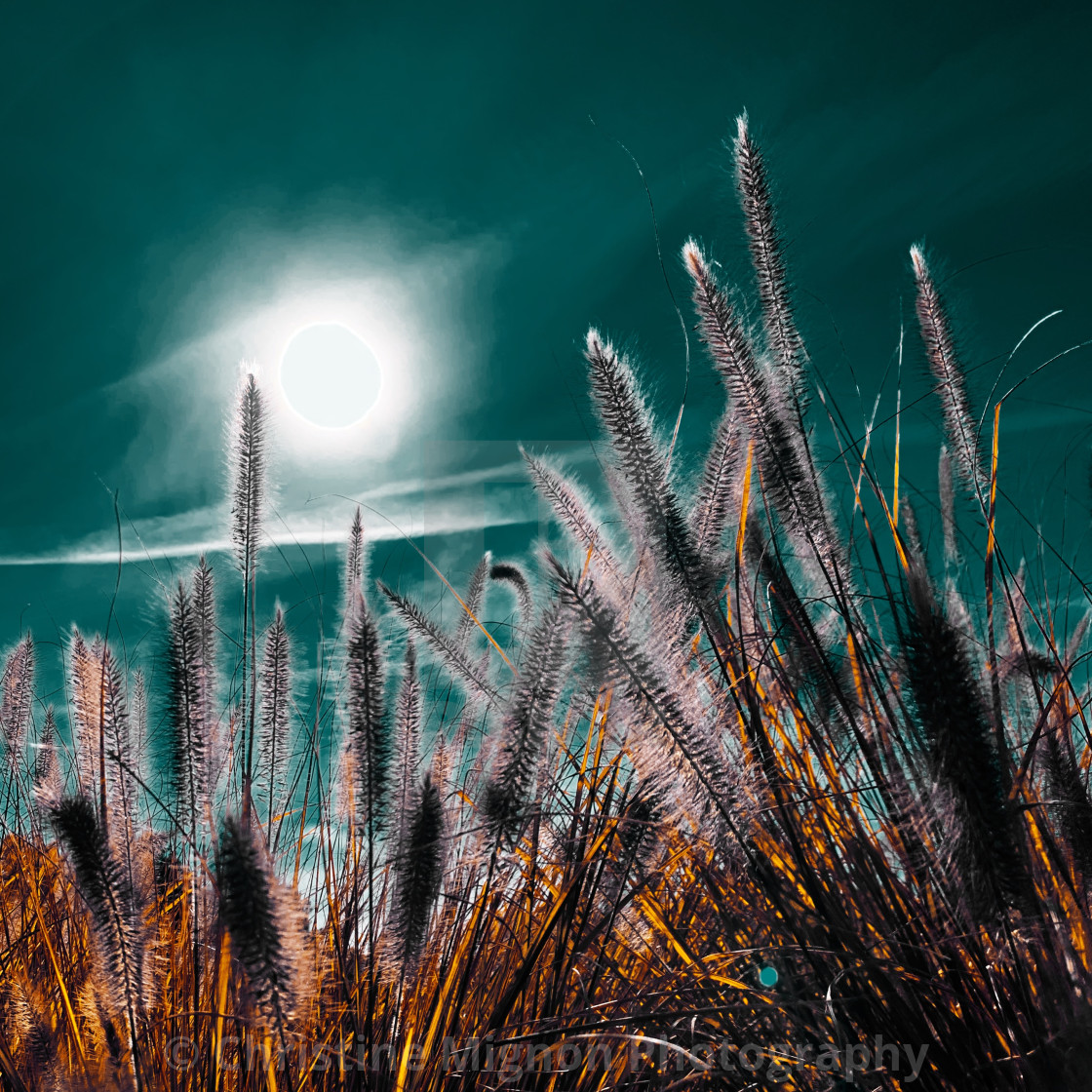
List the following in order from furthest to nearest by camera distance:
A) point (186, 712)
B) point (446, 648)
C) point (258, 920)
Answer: point (446, 648), point (186, 712), point (258, 920)

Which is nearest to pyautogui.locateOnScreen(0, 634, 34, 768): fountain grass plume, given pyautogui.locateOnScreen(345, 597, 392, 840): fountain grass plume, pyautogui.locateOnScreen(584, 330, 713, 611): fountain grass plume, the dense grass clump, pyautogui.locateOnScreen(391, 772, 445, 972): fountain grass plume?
the dense grass clump

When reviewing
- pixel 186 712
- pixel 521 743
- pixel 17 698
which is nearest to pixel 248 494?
pixel 186 712

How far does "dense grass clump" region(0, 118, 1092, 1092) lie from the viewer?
0.83 metres

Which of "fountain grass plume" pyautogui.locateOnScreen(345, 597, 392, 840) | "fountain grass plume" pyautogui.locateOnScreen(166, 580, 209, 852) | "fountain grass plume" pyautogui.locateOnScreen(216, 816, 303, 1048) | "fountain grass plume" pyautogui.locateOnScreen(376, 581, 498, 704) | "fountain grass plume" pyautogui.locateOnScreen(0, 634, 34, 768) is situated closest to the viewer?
"fountain grass plume" pyautogui.locateOnScreen(216, 816, 303, 1048)

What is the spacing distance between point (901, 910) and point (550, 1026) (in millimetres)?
513

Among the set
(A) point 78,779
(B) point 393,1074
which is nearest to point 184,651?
(A) point 78,779

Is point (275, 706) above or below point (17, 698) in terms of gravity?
below

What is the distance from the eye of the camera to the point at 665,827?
1176 millimetres

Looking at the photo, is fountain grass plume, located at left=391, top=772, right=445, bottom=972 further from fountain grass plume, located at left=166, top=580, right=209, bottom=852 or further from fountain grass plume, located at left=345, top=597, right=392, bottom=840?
fountain grass plume, located at left=166, top=580, right=209, bottom=852

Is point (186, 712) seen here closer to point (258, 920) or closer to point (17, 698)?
point (258, 920)

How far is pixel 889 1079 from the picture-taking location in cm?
88

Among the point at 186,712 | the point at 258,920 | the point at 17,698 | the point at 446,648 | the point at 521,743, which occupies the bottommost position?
the point at 258,920

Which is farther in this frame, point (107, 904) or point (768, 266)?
point (768, 266)

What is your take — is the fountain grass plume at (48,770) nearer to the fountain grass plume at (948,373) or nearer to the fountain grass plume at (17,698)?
the fountain grass plume at (17,698)
